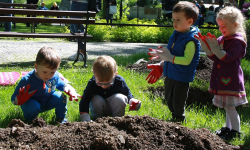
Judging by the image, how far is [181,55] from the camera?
10.9ft

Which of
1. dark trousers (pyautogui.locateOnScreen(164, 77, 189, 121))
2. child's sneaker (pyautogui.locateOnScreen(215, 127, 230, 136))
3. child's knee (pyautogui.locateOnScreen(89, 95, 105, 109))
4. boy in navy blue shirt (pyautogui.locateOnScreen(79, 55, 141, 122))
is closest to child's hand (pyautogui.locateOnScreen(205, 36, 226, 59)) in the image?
dark trousers (pyautogui.locateOnScreen(164, 77, 189, 121))

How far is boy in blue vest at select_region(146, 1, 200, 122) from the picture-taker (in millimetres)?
3180

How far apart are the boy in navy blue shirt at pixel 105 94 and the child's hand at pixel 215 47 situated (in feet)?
3.21

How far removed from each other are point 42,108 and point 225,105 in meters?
2.06

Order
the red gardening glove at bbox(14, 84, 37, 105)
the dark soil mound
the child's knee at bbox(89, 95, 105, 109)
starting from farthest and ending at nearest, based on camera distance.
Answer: the child's knee at bbox(89, 95, 105, 109) < the red gardening glove at bbox(14, 84, 37, 105) < the dark soil mound

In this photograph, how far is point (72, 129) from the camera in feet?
8.15

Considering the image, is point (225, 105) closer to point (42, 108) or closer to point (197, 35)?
point (197, 35)

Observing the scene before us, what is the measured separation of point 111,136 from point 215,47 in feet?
4.92

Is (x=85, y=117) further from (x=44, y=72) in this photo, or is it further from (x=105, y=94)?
(x=44, y=72)

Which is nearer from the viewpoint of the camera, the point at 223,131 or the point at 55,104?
the point at 223,131

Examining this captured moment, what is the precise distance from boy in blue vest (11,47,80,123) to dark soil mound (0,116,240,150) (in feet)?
1.57

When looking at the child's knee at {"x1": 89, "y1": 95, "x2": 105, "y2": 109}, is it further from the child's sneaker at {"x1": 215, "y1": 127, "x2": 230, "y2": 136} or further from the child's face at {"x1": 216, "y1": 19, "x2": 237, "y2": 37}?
the child's face at {"x1": 216, "y1": 19, "x2": 237, "y2": 37}

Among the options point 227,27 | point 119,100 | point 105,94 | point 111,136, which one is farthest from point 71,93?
point 227,27

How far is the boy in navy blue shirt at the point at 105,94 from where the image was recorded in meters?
3.09
